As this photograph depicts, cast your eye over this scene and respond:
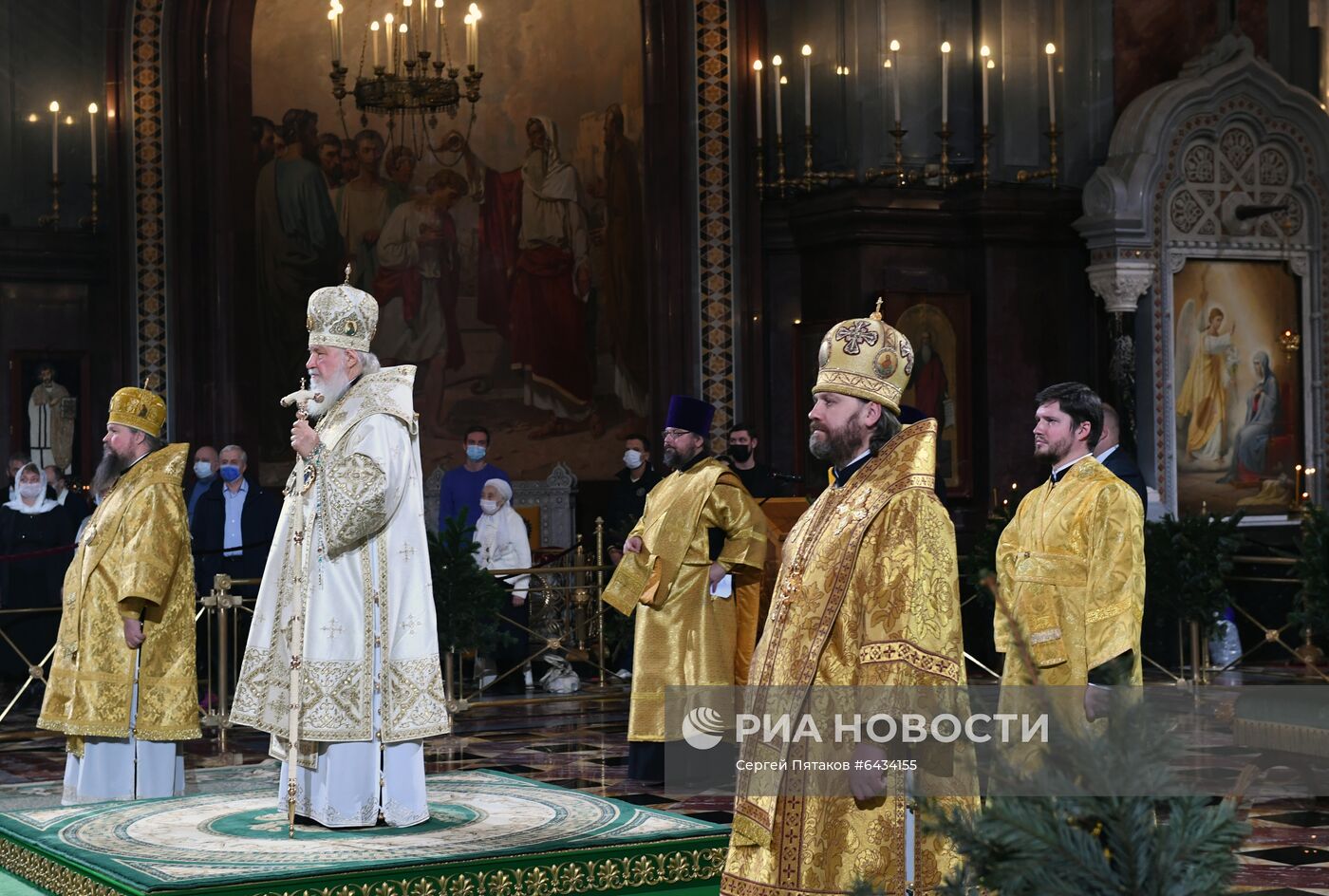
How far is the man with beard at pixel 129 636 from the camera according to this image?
711 centimetres

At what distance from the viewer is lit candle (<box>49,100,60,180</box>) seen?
1350cm

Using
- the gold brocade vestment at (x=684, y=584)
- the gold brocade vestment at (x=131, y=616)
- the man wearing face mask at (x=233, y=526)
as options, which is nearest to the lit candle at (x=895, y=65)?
the man wearing face mask at (x=233, y=526)

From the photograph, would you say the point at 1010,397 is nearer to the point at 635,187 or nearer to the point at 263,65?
the point at 635,187

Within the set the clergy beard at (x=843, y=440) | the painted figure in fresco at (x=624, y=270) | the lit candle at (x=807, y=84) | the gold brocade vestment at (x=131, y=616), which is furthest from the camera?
the painted figure in fresco at (x=624, y=270)

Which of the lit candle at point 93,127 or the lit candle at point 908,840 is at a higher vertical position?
the lit candle at point 93,127

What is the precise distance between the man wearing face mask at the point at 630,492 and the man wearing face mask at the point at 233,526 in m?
2.28

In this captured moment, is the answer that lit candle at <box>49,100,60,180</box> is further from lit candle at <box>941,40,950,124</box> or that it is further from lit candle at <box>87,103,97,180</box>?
lit candle at <box>941,40,950,124</box>

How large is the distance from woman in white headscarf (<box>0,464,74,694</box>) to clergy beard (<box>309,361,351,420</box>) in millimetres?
5870

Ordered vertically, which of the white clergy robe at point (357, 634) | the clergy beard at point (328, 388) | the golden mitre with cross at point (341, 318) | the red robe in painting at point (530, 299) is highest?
the red robe in painting at point (530, 299)

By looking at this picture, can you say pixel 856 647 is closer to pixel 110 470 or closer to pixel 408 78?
→ pixel 110 470

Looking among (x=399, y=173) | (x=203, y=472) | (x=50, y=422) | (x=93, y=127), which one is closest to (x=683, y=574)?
(x=203, y=472)

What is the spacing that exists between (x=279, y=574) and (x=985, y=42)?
30.9 feet

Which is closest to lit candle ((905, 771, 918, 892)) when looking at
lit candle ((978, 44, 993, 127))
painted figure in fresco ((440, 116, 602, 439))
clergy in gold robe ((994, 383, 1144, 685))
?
clergy in gold robe ((994, 383, 1144, 685))

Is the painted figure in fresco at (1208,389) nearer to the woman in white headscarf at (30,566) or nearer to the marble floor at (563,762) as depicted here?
the marble floor at (563,762)
